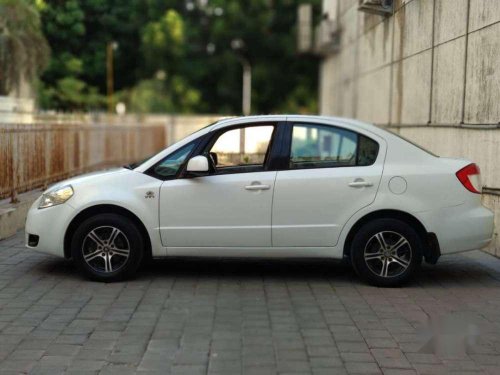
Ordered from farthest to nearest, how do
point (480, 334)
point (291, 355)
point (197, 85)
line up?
point (197, 85) → point (480, 334) → point (291, 355)

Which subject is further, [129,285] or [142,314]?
[129,285]

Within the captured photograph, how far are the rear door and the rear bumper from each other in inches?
24.4

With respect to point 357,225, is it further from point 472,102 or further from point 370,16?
point 370,16

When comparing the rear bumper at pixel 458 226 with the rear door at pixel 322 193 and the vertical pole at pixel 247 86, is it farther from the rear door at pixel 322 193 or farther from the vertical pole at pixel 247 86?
the vertical pole at pixel 247 86

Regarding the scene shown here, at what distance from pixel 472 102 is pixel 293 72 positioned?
4837 cm

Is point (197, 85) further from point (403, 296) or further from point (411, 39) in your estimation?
point (403, 296)

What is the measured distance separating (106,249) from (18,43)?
46.5 feet

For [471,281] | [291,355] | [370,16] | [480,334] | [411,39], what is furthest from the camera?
[370,16]

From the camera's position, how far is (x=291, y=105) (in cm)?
5947

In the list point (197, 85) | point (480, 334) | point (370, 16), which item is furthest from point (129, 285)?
point (197, 85)

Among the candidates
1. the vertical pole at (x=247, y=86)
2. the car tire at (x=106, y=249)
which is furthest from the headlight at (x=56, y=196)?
the vertical pole at (x=247, y=86)

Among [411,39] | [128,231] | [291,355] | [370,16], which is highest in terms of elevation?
[370,16]

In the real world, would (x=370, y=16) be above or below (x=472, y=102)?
above

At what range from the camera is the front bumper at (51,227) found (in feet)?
23.5
